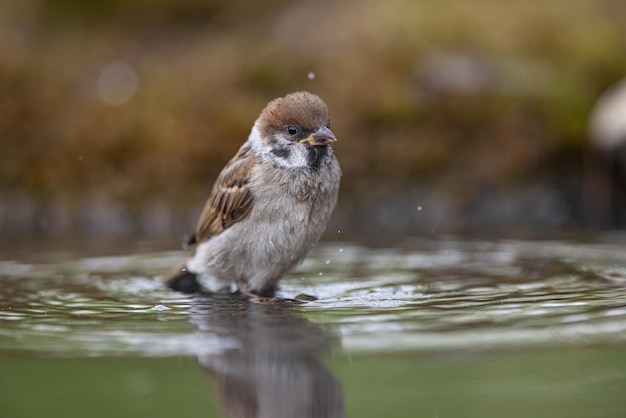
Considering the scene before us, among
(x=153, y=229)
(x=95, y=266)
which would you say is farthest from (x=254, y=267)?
(x=153, y=229)

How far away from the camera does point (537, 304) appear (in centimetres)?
503

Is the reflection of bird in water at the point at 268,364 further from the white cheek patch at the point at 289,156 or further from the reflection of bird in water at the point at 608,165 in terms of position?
the reflection of bird in water at the point at 608,165

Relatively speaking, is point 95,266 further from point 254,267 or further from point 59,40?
point 59,40

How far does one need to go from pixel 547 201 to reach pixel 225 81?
322 centimetres

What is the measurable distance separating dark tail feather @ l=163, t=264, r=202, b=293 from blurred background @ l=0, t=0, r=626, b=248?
2.04 meters

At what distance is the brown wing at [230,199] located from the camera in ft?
19.7

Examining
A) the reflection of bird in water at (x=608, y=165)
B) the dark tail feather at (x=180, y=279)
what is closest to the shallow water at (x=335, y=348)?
the dark tail feather at (x=180, y=279)

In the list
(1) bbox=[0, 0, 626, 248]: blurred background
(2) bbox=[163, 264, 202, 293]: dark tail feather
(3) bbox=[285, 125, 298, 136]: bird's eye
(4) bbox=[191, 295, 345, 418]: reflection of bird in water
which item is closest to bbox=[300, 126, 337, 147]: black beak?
(3) bbox=[285, 125, 298, 136]: bird's eye

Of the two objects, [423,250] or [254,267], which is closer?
[254,267]

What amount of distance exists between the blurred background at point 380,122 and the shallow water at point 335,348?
2.64 m

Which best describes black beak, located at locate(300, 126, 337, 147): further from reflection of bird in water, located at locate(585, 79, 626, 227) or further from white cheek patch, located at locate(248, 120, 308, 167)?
reflection of bird in water, located at locate(585, 79, 626, 227)

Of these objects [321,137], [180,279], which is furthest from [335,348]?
[180,279]

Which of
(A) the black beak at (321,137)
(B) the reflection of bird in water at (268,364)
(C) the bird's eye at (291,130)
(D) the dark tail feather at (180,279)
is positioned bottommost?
(B) the reflection of bird in water at (268,364)

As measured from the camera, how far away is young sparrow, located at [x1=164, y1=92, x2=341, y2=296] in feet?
19.2
